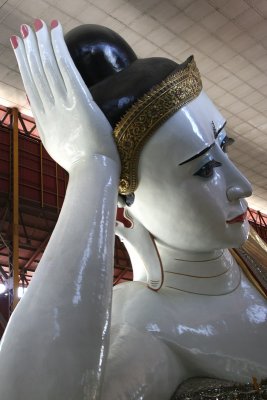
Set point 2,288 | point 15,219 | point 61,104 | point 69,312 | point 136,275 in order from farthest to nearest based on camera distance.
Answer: point 2,288 → point 15,219 → point 136,275 → point 61,104 → point 69,312

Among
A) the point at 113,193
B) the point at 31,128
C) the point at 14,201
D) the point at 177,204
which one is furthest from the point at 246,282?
the point at 31,128

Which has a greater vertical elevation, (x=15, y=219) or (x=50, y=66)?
(x=15, y=219)

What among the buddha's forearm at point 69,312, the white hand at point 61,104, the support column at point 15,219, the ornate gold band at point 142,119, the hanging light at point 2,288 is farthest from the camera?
the hanging light at point 2,288

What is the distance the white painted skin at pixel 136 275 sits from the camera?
862mm

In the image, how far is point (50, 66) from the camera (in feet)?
3.97

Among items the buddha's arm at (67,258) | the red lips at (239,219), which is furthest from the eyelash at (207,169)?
the buddha's arm at (67,258)

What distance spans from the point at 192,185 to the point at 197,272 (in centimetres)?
28

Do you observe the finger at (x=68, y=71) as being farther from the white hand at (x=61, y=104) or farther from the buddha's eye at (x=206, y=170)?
the buddha's eye at (x=206, y=170)

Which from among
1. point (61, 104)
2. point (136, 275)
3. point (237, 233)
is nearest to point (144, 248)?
point (136, 275)

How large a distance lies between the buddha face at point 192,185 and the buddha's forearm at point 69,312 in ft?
0.83

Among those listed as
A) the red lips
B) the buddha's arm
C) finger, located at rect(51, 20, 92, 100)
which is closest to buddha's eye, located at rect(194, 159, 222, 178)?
the red lips

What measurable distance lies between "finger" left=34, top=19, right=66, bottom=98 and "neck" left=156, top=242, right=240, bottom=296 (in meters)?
0.53

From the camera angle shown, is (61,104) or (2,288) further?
(2,288)

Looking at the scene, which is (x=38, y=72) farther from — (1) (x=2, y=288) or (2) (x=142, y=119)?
(1) (x=2, y=288)
